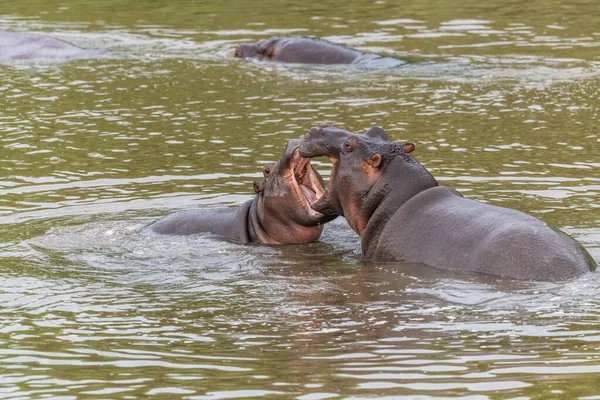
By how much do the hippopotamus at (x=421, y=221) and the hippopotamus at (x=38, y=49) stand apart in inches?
341

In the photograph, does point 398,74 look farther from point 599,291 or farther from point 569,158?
point 599,291

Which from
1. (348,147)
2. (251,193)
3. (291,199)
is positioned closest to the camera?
(348,147)

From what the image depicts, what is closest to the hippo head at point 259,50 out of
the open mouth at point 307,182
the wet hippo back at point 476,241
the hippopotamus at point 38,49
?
the hippopotamus at point 38,49

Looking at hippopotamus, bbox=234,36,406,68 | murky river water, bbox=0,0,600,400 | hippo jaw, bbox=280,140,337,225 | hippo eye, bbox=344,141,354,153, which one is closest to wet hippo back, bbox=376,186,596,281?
murky river water, bbox=0,0,600,400

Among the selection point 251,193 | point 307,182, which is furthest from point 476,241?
point 251,193

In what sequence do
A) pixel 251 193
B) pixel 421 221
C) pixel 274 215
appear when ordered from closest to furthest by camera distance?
pixel 421 221 < pixel 274 215 < pixel 251 193

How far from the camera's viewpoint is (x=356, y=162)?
837 cm

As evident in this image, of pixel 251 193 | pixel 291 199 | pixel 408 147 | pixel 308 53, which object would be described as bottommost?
pixel 251 193

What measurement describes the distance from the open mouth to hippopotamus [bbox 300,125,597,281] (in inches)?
17.7

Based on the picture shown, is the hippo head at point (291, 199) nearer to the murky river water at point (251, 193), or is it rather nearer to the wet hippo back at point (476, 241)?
the murky river water at point (251, 193)

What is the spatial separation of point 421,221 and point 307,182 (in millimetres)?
1379

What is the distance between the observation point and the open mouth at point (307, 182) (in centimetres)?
900

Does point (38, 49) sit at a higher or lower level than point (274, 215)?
higher

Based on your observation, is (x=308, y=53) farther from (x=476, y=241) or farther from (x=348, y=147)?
(x=476, y=241)
